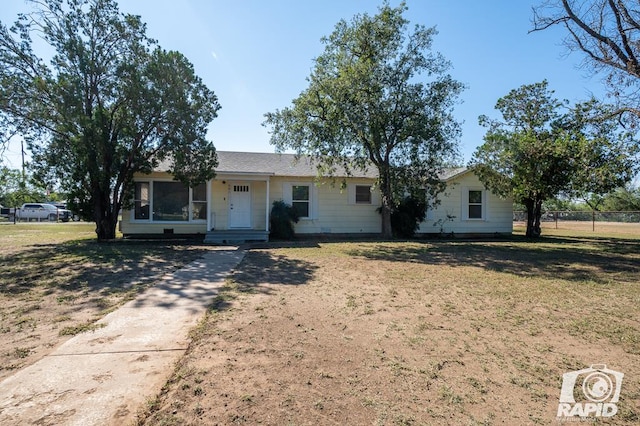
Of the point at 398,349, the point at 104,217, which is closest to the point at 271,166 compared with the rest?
the point at 104,217

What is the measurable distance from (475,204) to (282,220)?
1010cm

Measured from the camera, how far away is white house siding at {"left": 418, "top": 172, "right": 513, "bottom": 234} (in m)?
16.8

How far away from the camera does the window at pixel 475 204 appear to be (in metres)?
17.4

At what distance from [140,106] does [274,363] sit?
11297 millimetres

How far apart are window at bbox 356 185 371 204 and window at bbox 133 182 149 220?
9334 mm

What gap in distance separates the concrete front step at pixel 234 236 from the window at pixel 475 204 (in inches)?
418

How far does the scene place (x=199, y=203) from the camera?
1474cm

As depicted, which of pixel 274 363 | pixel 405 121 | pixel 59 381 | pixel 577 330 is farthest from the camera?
pixel 405 121

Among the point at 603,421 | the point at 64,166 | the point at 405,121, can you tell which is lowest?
the point at 603,421

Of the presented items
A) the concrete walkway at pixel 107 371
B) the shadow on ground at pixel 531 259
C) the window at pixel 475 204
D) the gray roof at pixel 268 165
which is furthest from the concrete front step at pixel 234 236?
the window at pixel 475 204

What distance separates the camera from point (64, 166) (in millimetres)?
11875

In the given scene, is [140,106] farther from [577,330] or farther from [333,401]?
[577,330]

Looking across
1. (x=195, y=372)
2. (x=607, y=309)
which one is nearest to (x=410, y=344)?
(x=195, y=372)

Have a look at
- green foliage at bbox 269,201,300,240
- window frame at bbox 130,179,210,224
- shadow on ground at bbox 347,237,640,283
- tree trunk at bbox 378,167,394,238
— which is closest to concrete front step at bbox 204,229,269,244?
green foliage at bbox 269,201,300,240
